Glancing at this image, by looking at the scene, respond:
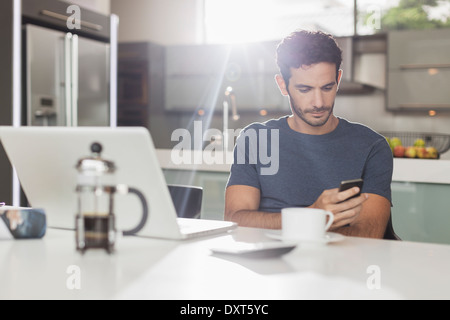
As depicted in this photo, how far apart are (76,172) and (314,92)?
914 mm

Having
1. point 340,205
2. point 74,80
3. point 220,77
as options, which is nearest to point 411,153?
point 340,205

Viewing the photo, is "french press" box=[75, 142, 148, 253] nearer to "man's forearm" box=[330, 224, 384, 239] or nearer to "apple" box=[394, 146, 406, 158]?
"man's forearm" box=[330, 224, 384, 239]

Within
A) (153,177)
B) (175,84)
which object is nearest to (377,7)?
(175,84)

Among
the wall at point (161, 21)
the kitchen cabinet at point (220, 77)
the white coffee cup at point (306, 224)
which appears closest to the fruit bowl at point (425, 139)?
the kitchen cabinet at point (220, 77)

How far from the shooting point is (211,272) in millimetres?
800

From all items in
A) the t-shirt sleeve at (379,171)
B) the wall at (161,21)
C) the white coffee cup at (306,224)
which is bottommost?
the white coffee cup at (306,224)

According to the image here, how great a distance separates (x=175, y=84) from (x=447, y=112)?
2.68m

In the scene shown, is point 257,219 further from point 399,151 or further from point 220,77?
point 220,77

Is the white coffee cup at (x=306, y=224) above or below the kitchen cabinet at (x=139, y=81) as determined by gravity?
below

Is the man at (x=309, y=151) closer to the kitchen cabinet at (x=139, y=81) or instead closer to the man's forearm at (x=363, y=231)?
the man's forearm at (x=363, y=231)

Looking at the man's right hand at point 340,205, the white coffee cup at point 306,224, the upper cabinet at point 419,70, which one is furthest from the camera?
the upper cabinet at point 419,70

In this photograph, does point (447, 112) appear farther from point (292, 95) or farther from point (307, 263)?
point (307, 263)

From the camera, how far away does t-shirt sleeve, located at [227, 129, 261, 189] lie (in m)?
1.70

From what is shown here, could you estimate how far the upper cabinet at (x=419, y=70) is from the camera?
4.93 m
